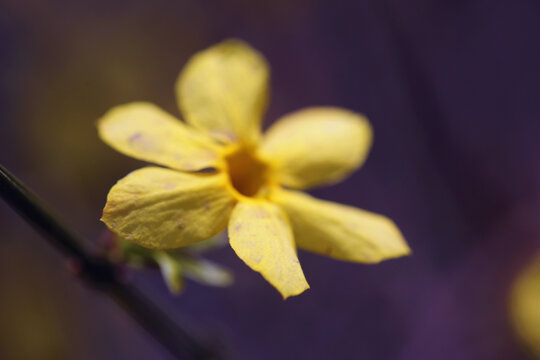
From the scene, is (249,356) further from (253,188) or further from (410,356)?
(253,188)

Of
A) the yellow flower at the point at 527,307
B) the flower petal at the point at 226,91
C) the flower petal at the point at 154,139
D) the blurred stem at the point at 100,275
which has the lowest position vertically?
the yellow flower at the point at 527,307

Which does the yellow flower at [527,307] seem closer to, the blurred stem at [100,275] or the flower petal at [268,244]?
the blurred stem at [100,275]

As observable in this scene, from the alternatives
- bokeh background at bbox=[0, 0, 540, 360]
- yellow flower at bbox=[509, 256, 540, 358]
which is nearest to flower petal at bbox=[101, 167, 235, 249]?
bokeh background at bbox=[0, 0, 540, 360]

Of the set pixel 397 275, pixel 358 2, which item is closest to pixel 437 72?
pixel 358 2

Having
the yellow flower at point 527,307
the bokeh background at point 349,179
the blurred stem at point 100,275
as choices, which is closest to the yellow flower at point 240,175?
the blurred stem at point 100,275

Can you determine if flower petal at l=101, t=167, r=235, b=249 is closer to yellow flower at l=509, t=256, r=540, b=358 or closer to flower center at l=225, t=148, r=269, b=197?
flower center at l=225, t=148, r=269, b=197

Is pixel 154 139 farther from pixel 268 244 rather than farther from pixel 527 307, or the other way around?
pixel 527 307

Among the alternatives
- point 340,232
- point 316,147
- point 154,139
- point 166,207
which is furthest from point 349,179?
point 166,207
